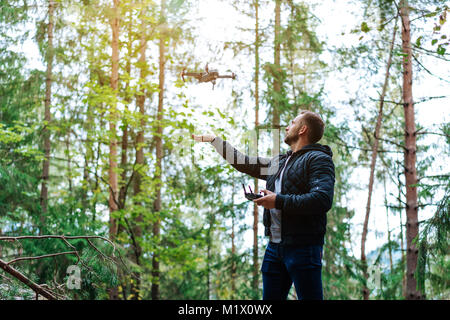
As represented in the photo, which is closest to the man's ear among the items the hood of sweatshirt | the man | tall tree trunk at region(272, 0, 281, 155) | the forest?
the man

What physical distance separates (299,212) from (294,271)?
0.31m

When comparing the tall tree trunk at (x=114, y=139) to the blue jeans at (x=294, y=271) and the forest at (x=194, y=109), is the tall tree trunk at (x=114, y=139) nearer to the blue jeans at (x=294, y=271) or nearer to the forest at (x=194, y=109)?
the forest at (x=194, y=109)

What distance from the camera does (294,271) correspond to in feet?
7.16

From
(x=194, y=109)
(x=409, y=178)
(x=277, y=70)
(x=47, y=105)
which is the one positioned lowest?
(x=409, y=178)

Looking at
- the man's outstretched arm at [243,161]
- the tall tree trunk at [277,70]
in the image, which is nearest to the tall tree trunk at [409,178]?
the tall tree trunk at [277,70]

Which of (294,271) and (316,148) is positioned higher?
(316,148)

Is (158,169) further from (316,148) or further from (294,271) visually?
(294,271)

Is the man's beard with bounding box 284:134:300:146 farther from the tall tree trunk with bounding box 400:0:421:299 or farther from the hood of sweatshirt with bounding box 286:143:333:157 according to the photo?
the tall tree trunk with bounding box 400:0:421:299

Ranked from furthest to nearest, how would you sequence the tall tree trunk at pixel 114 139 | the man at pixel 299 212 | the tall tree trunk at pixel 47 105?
the tall tree trunk at pixel 47 105 < the tall tree trunk at pixel 114 139 < the man at pixel 299 212

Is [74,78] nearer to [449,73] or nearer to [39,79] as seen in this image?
[39,79]

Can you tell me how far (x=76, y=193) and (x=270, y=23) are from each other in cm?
634

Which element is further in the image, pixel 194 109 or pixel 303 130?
pixel 194 109

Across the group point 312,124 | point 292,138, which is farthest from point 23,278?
point 312,124

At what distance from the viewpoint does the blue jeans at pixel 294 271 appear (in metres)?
2.16
